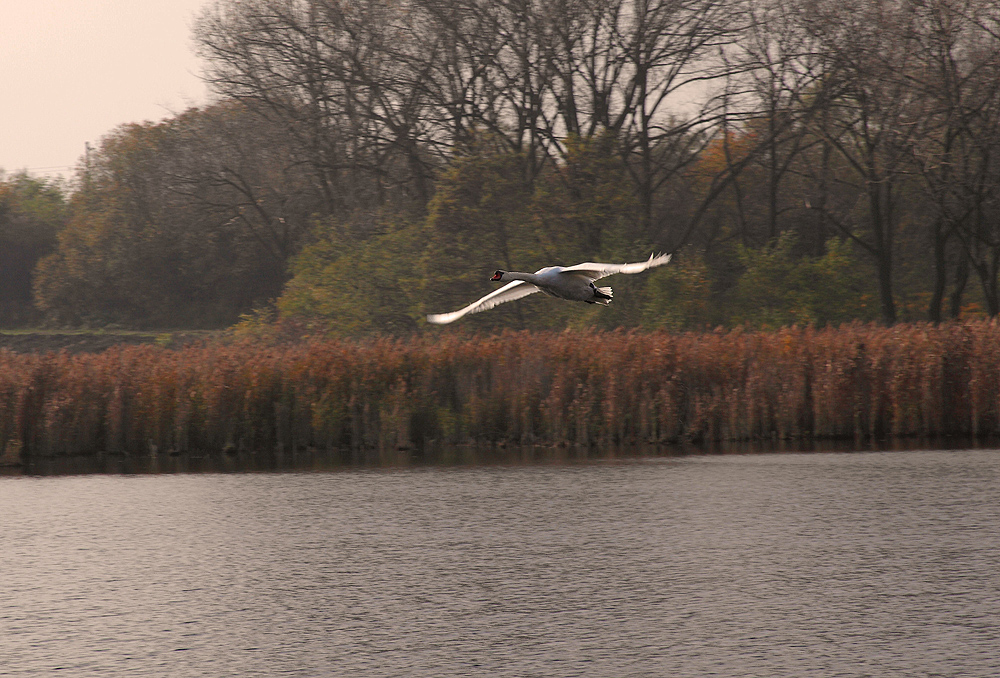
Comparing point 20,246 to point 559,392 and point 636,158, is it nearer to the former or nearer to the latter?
point 636,158

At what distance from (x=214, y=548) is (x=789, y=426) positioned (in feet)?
35.1

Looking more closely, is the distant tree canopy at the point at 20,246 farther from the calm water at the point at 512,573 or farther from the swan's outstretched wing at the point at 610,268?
the swan's outstretched wing at the point at 610,268

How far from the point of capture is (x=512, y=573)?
34.5 feet

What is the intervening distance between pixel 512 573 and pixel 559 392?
895 cm

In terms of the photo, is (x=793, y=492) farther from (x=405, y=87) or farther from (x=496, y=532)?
(x=405, y=87)

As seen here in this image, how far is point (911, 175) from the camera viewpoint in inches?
1157

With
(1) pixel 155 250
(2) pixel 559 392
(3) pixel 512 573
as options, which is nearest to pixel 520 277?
(3) pixel 512 573

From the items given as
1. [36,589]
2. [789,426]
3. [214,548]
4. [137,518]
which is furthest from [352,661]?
[789,426]

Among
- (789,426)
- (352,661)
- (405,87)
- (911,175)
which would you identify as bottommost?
(352,661)

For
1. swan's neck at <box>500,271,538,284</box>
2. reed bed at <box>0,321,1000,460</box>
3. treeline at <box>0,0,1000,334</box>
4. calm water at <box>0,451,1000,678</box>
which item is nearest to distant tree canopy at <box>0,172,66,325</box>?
treeline at <box>0,0,1000,334</box>

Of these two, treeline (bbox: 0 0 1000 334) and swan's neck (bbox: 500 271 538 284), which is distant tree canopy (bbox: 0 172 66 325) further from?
swan's neck (bbox: 500 271 538 284)

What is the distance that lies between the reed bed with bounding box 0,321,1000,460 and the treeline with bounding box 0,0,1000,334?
8.60m

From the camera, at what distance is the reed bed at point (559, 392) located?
19000 mm

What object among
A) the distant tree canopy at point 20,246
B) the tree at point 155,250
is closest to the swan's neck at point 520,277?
the tree at point 155,250
